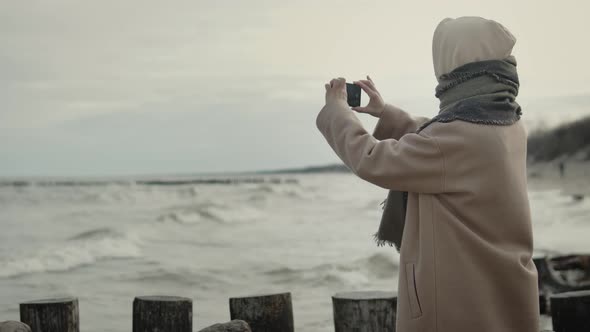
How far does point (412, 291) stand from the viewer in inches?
114

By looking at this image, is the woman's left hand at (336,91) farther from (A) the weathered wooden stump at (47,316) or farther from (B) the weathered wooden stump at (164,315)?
(A) the weathered wooden stump at (47,316)

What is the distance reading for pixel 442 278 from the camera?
2.85 metres

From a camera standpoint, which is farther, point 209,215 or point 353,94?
point 209,215

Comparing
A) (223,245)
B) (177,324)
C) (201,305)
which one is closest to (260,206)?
(223,245)

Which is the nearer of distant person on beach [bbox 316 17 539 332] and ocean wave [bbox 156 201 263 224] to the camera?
distant person on beach [bbox 316 17 539 332]

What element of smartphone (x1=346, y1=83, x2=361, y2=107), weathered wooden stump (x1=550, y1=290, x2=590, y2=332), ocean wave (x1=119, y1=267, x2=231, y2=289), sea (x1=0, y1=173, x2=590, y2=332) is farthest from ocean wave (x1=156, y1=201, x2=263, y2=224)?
smartphone (x1=346, y1=83, x2=361, y2=107)

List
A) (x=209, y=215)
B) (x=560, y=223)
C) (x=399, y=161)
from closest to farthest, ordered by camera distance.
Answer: (x=399, y=161)
(x=560, y=223)
(x=209, y=215)

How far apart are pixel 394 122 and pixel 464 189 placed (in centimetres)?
65

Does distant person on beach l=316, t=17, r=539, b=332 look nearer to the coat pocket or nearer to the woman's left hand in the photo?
the coat pocket

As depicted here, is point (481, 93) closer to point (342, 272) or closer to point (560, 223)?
point (342, 272)

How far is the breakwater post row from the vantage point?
429cm

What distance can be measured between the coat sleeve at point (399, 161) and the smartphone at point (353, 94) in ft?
0.97

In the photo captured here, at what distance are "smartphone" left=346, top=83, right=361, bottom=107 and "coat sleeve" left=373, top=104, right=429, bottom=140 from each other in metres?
0.18

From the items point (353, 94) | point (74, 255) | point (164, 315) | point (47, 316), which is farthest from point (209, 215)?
point (353, 94)
